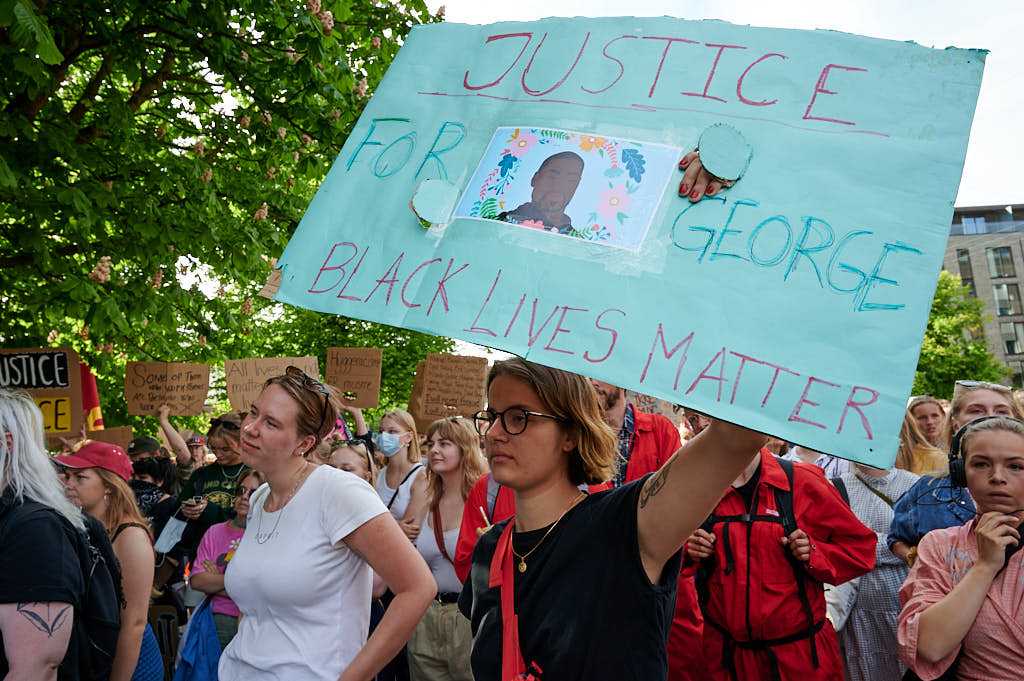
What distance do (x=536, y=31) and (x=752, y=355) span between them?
3.21 ft

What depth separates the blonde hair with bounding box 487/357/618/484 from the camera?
2332mm

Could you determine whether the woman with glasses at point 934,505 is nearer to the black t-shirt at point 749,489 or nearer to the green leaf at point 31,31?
the black t-shirt at point 749,489

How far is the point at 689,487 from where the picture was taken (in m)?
1.88

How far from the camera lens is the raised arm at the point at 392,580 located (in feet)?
9.89

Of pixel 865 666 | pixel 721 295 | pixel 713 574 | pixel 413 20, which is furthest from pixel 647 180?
pixel 413 20

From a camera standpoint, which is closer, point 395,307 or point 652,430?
point 395,307

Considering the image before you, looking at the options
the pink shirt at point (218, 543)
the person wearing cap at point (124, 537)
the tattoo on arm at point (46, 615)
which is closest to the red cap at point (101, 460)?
the person wearing cap at point (124, 537)

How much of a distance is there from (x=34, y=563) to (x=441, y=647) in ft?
9.26

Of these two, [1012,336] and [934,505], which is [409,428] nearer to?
[934,505]

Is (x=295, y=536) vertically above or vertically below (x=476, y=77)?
below

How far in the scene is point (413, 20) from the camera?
8312mm

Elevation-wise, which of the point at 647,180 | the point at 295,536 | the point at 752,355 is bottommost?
the point at 295,536

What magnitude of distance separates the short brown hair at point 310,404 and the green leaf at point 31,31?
99.6 inches

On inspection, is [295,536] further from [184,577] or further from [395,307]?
[184,577]
